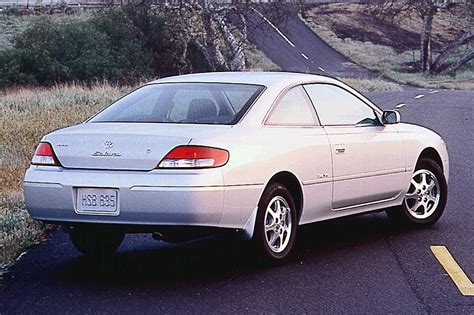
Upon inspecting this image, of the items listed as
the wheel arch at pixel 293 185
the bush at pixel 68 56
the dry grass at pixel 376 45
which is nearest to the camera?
the wheel arch at pixel 293 185

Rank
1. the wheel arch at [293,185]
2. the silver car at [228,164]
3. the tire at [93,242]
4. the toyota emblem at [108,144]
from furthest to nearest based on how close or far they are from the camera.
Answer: the tire at [93,242] < the wheel arch at [293,185] < the toyota emblem at [108,144] < the silver car at [228,164]

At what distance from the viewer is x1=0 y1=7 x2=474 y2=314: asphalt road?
22.8 ft

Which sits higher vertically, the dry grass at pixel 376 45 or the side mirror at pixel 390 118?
the side mirror at pixel 390 118

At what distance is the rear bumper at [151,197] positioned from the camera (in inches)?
287

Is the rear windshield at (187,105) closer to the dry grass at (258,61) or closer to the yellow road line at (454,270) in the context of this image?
the yellow road line at (454,270)

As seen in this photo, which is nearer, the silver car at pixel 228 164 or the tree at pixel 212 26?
the silver car at pixel 228 164

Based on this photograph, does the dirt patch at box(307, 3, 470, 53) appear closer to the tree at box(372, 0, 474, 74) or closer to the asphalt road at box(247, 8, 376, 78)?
the asphalt road at box(247, 8, 376, 78)

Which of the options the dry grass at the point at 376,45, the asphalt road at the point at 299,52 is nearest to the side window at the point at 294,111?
the dry grass at the point at 376,45

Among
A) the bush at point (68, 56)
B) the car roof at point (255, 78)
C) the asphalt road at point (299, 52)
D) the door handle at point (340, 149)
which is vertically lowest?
the asphalt road at point (299, 52)

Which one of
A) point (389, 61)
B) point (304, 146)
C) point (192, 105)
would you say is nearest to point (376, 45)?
point (389, 61)

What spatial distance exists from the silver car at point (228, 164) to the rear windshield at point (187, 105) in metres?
0.01

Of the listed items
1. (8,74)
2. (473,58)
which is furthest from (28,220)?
(473,58)

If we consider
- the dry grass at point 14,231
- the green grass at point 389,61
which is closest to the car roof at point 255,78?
the dry grass at point 14,231

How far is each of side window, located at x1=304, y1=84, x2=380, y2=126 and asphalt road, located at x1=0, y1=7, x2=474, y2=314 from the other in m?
1.07
